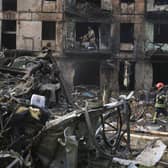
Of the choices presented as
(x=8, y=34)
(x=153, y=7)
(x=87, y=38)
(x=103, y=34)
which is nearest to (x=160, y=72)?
(x=153, y=7)

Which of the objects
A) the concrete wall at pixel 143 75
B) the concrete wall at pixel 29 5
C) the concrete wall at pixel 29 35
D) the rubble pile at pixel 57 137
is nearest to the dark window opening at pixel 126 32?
the concrete wall at pixel 143 75

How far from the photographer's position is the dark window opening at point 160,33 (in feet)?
114

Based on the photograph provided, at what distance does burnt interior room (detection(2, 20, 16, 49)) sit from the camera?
116 feet

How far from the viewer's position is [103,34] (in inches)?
1374

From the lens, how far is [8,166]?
7.40m

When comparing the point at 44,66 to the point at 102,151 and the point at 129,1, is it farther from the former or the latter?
the point at 129,1

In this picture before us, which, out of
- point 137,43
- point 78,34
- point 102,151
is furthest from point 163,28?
point 102,151

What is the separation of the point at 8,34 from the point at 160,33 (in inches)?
501

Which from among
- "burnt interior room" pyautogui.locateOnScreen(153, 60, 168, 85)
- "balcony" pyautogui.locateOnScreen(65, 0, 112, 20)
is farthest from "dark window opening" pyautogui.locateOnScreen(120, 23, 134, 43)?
"burnt interior room" pyautogui.locateOnScreen(153, 60, 168, 85)

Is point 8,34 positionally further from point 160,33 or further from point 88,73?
point 160,33

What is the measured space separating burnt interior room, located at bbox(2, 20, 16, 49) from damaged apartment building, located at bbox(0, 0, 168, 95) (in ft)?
0.28

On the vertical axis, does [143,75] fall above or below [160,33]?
below

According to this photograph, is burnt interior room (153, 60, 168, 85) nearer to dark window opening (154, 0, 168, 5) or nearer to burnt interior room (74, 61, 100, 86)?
burnt interior room (74, 61, 100, 86)

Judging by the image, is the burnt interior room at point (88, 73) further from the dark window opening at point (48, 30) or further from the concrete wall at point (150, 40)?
the concrete wall at point (150, 40)
